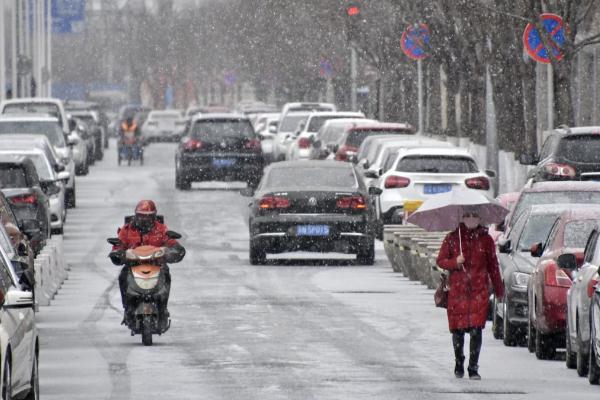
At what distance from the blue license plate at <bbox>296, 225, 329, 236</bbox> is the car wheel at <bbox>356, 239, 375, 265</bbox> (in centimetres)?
77

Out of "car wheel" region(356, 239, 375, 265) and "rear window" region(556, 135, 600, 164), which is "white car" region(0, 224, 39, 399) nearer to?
"car wheel" region(356, 239, 375, 265)

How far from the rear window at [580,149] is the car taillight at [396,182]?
3487 mm

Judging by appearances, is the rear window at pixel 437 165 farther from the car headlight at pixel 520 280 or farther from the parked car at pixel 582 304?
the parked car at pixel 582 304

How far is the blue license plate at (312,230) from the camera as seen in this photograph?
28000 millimetres

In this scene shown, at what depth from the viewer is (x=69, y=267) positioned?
2861cm

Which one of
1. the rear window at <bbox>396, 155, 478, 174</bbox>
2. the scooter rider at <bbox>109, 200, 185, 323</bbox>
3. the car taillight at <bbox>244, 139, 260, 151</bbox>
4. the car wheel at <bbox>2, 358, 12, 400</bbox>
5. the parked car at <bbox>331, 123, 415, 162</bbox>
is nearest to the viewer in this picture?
Result: the car wheel at <bbox>2, 358, 12, 400</bbox>

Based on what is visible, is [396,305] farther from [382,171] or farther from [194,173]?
[194,173]

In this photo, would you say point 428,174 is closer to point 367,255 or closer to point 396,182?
point 396,182

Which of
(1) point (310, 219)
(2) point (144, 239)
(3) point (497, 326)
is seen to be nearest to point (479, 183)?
(1) point (310, 219)

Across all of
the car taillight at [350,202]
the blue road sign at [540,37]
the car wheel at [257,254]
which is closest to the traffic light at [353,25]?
the blue road sign at [540,37]

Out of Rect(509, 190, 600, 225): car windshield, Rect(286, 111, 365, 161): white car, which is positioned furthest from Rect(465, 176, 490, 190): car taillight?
Rect(286, 111, 365, 161): white car

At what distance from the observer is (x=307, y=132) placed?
51969 mm

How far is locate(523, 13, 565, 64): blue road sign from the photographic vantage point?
1283 inches

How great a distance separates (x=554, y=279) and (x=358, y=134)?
2570cm
